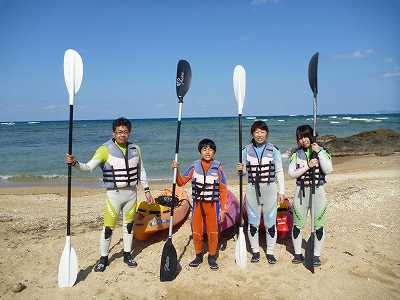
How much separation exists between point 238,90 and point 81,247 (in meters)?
3.29

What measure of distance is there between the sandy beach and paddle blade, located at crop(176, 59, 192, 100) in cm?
227

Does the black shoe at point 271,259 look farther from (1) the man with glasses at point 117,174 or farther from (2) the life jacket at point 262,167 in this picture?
(1) the man with glasses at point 117,174

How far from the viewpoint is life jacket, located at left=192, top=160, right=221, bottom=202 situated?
166 inches

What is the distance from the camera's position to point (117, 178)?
4121mm

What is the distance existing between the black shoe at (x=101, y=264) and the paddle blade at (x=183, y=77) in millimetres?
2381

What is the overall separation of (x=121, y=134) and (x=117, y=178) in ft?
1.76

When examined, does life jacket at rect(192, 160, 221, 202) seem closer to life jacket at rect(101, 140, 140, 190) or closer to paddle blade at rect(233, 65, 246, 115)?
life jacket at rect(101, 140, 140, 190)

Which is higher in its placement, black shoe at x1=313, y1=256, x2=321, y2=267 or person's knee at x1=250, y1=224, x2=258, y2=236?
person's knee at x1=250, y1=224, x2=258, y2=236

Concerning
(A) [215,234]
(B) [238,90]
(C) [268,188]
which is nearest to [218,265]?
(A) [215,234]

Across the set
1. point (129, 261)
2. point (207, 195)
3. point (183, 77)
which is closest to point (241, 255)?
point (207, 195)

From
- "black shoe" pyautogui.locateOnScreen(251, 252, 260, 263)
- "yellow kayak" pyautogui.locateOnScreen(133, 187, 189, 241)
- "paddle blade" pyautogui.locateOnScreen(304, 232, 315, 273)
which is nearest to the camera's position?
"paddle blade" pyautogui.locateOnScreen(304, 232, 315, 273)

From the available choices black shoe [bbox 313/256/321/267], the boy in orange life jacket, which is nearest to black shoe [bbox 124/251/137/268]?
the boy in orange life jacket

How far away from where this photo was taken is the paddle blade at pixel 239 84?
491cm

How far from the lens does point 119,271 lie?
4.29m
